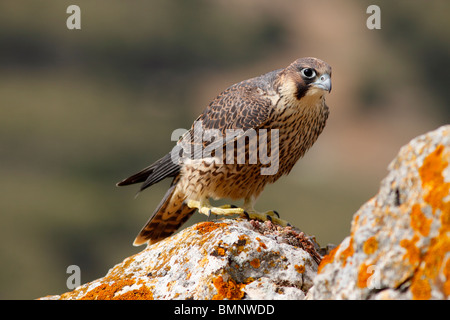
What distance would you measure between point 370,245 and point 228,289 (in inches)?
36.4

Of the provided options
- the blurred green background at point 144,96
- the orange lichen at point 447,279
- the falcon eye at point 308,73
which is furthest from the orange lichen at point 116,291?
the blurred green background at point 144,96

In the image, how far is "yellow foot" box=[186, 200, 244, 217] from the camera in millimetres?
5212

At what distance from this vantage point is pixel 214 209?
538 centimetres

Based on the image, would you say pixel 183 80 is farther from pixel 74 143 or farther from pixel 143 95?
pixel 74 143

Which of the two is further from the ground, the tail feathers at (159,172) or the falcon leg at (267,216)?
the tail feathers at (159,172)

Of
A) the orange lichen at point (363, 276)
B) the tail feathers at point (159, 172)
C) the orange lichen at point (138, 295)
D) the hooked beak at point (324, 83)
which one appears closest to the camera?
the orange lichen at point (363, 276)

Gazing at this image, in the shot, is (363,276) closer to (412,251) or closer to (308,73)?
(412,251)

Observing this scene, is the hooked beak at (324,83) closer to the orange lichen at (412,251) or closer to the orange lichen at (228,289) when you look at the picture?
the orange lichen at (228,289)

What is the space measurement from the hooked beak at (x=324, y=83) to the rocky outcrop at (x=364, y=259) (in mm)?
1596

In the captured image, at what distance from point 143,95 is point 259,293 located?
3634 centimetres

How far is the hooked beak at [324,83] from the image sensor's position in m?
5.20

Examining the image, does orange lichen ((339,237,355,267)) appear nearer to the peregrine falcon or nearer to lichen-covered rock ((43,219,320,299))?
lichen-covered rock ((43,219,320,299))

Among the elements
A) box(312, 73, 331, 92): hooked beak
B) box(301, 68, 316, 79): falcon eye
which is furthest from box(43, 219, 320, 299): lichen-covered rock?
box(301, 68, 316, 79): falcon eye

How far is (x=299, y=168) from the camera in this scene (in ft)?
89.3
